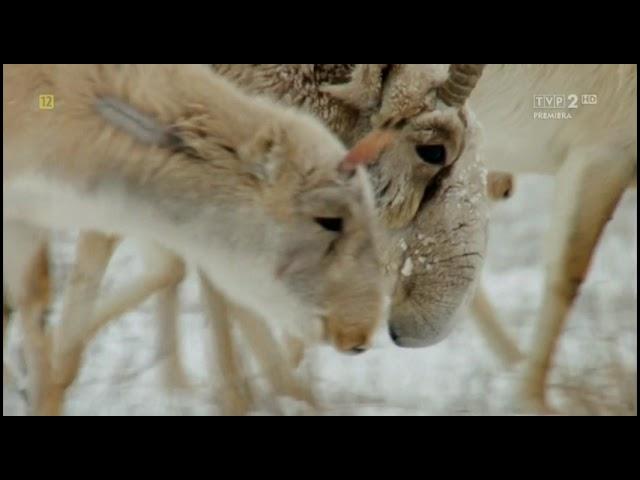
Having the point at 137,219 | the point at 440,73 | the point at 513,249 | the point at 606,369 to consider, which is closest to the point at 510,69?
the point at 440,73

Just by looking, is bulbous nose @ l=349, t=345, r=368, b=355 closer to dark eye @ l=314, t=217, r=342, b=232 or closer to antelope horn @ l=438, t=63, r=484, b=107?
dark eye @ l=314, t=217, r=342, b=232

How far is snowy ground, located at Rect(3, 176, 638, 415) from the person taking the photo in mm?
2637

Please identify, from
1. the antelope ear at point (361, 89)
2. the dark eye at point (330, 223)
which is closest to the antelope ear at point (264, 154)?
the dark eye at point (330, 223)

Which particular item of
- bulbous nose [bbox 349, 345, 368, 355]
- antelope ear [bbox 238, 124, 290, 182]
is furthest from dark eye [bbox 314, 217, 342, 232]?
bulbous nose [bbox 349, 345, 368, 355]

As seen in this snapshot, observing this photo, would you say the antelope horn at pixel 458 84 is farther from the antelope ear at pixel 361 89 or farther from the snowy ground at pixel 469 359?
the snowy ground at pixel 469 359

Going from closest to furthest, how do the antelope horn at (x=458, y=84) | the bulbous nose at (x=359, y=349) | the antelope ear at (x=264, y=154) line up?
the antelope ear at (x=264, y=154), the bulbous nose at (x=359, y=349), the antelope horn at (x=458, y=84)

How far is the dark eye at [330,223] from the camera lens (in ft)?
7.76

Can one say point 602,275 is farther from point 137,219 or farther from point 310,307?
point 137,219

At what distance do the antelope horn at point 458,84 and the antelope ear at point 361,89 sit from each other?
0.41 feet

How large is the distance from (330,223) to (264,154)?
0.17 metres

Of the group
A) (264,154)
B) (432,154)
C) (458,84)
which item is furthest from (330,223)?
(458,84)

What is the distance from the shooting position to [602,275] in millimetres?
2703

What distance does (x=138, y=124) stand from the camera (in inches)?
92.3
